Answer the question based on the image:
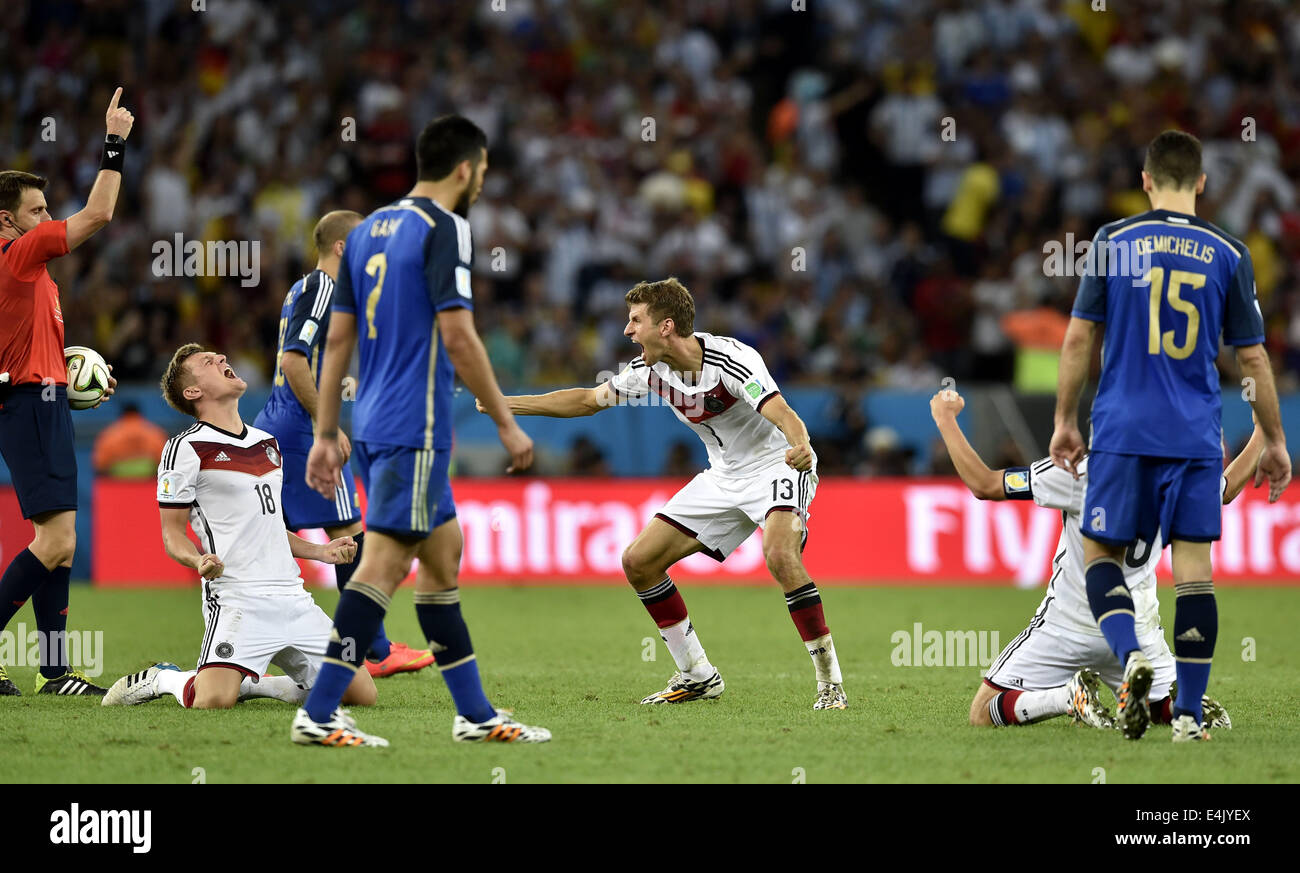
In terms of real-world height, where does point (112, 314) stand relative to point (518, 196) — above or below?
below

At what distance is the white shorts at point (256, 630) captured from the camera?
7.23m

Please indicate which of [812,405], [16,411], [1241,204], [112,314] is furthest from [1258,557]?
[112,314]

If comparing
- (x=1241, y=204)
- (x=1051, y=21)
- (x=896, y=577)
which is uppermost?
(x=1051, y=21)

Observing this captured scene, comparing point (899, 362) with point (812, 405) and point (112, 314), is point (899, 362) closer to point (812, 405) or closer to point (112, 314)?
point (812, 405)

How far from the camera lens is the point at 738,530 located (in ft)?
26.9

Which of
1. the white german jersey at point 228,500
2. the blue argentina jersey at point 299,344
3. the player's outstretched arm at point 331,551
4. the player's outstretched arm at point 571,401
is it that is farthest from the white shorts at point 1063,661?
the blue argentina jersey at point 299,344

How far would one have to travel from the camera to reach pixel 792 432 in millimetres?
7328

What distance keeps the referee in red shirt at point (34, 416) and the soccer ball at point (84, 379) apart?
222 mm

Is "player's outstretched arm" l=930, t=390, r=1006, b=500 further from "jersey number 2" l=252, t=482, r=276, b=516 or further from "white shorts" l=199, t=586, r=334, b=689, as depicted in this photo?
"jersey number 2" l=252, t=482, r=276, b=516

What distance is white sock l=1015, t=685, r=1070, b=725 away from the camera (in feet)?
21.7

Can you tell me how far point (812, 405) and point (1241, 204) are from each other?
21.0ft

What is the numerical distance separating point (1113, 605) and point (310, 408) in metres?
4.12

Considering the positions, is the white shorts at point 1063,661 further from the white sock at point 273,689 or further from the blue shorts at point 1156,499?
the white sock at point 273,689

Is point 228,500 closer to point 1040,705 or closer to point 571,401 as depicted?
point 571,401
